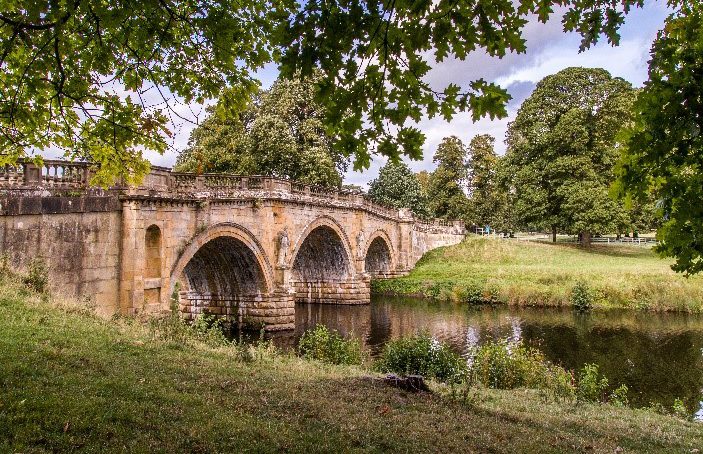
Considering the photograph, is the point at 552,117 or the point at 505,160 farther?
the point at 505,160

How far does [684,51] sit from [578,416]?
21.7ft

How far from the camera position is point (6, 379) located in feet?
20.9

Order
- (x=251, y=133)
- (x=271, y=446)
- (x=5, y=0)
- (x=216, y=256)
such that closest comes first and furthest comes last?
(x=271, y=446), (x=5, y=0), (x=216, y=256), (x=251, y=133)

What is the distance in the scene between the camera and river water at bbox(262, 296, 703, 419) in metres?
17.0

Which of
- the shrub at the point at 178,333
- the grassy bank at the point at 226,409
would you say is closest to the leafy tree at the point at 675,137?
the grassy bank at the point at 226,409

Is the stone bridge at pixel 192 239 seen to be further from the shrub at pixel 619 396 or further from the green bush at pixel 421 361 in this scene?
the shrub at pixel 619 396

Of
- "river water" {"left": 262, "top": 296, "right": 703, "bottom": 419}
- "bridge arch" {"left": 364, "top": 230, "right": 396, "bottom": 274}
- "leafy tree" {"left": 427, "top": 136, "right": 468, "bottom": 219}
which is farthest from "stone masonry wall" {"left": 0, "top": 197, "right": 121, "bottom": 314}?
"leafy tree" {"left": 427, "top": 136, "right": 468, "bottom": 219}

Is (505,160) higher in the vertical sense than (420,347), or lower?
higher

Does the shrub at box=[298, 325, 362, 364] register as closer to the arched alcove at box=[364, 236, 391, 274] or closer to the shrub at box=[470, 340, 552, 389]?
the shrub at box=[470, 340, 552, 389]

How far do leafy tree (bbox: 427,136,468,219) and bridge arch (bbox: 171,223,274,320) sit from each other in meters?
31.4

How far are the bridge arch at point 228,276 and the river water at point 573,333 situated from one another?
2.89 m

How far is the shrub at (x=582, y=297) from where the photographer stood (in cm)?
2967

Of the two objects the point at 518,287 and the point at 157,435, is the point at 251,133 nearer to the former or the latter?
the point at 518,287

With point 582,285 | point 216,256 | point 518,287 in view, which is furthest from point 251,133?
point 582,285
